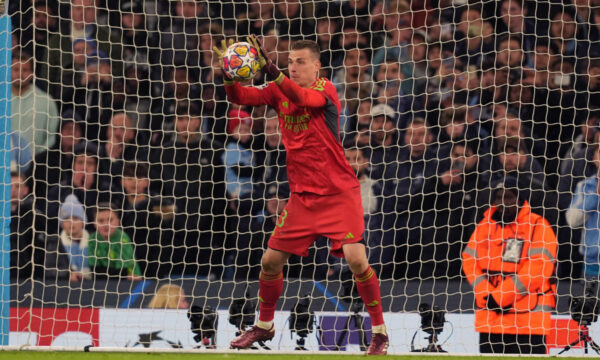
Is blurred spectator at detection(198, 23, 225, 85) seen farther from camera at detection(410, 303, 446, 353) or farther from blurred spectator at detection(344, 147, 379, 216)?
camera at detection(410, 303, 446, 353)

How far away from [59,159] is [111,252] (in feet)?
2.85

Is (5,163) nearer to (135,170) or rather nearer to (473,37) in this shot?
(135,170)

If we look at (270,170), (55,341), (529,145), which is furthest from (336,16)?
(55,341)

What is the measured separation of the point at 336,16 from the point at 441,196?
64.0 inches

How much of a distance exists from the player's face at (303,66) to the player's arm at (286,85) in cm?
16

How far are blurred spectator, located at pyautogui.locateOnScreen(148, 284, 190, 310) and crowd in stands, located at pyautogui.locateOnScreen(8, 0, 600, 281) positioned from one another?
0.44 m

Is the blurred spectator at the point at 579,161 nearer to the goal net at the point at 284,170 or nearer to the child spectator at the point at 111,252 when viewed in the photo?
the goal net at the point at 284,170

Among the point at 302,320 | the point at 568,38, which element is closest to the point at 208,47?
the point at 302,320

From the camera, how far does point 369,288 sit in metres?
4.81

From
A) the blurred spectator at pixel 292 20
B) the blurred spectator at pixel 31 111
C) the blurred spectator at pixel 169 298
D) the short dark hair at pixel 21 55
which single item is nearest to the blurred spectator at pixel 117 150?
the blurred spectator at pixel 31 111

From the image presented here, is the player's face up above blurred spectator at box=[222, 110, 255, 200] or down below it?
above

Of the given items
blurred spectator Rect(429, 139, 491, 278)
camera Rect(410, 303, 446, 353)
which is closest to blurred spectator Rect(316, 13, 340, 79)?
blurred spectator Rect(429, 139, 491, 278)

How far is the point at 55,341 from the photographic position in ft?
18.7

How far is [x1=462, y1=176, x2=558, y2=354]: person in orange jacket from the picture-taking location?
5.72 m
